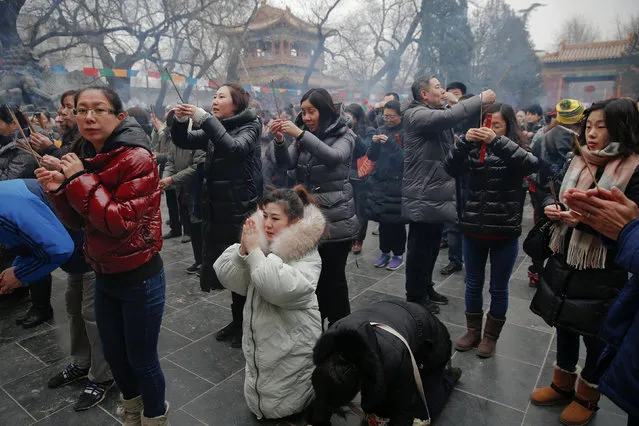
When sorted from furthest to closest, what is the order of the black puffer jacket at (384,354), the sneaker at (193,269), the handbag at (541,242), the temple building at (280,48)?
the temple building at (280,48)
the sneaker at (193,269)
the handbag at (541,242)
the black puffer jacket at (384,354)

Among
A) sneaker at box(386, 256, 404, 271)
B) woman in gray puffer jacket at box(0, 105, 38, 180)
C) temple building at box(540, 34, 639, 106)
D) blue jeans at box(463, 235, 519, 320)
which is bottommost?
sneaker at box(386, 256, 404, 271)

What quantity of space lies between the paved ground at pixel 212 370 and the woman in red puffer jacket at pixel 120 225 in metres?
0.49

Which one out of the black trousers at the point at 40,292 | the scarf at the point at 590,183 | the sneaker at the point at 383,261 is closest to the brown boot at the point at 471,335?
the scarf at the point at 590,183

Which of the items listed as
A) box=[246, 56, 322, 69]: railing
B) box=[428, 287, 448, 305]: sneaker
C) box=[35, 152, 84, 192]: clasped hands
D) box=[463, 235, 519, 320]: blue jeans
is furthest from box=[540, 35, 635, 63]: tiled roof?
box=[35, 152, 84, 192]: clasped hands

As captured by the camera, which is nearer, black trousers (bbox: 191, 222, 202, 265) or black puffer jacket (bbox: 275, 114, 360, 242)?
black puffer jacket (bbox: 275, 114, 360, 242)

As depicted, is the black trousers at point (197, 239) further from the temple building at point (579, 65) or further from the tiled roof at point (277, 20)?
the temple building at point (579, 65)

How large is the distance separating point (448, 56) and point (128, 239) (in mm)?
21838

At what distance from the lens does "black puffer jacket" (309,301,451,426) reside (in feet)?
5.31

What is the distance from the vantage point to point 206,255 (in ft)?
10.7

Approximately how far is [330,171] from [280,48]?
95.7 feet

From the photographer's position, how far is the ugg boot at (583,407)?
228 cm

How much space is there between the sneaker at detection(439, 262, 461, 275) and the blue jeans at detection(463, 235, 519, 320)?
1608 millimetres

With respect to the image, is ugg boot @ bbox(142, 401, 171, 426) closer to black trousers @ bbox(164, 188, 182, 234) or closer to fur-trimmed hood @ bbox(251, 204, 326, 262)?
fur-trimmed hood @ bbox(251, 204, 326, 262)

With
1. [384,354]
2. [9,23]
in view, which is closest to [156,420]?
[384,354]
